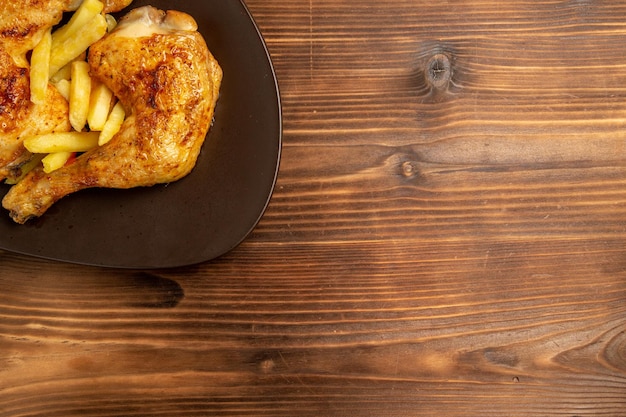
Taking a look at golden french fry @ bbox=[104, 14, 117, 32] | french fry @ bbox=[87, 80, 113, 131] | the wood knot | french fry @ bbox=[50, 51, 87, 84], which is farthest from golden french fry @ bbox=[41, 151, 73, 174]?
the wood knot

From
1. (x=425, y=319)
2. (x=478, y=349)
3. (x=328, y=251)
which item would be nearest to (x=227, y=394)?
(x=328, y=251)

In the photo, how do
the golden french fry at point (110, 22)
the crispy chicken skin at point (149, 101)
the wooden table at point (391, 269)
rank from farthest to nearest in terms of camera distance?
the wooden table at point (391, 269), the golden french fry at point (110, 22), the crispy chicken skin at point (149, 101)

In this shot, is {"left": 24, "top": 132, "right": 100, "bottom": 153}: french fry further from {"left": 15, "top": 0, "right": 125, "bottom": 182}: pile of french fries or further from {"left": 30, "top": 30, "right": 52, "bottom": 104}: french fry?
{"left": 30, "top": 30, "right": 52, "bottom": 104}: french fry

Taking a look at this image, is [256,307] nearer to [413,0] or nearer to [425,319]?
[425,319]

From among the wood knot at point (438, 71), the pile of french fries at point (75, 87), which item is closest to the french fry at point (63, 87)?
the pile of french fries at point (75, 87)

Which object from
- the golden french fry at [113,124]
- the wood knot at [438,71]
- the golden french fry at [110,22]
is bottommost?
the golden french fry at [113,124]

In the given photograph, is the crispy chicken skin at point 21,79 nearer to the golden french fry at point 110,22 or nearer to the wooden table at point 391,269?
the golden french fry at point 110,22

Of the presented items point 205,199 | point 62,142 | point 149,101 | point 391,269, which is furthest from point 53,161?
point 391,269
